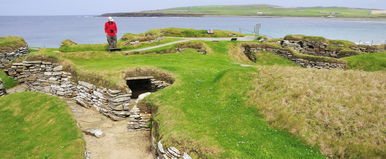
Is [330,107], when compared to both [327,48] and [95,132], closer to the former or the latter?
[95,132]

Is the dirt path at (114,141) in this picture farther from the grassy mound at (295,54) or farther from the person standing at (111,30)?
the grassy mound at (295,54)

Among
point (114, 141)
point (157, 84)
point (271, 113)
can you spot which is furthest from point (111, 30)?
point (271, 113)

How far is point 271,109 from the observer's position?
45.7 feet

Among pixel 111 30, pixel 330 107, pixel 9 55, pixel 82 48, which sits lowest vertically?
pixel 330 107

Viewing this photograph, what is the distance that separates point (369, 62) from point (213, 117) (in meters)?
28.7

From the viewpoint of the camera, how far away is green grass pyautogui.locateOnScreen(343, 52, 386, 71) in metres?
30.1

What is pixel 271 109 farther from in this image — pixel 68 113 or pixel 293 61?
pixel 293 61

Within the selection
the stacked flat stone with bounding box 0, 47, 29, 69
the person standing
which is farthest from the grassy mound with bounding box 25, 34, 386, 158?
the stacked flat stone with bounding box 0, 47, 29, 69

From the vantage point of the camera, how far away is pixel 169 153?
12.2 metres

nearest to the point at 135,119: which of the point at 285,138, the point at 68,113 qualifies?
the point at 68,113

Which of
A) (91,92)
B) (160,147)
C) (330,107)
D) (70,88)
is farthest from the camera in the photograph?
(70,88)

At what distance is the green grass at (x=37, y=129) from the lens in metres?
12.8

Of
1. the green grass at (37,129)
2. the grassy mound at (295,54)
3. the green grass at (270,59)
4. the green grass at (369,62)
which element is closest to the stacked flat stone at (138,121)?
the green grass at (37,129)

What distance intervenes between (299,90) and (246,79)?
403cm
